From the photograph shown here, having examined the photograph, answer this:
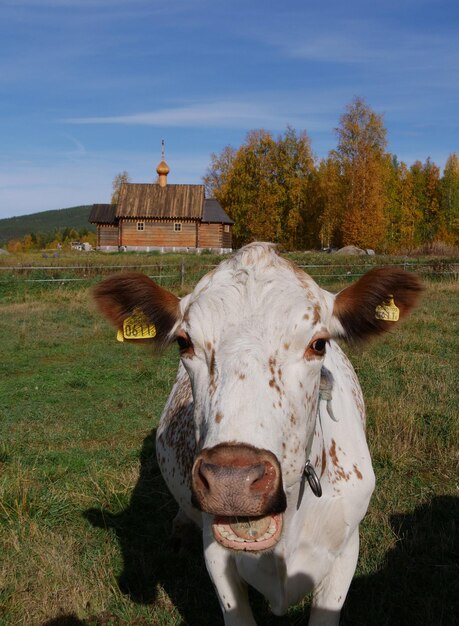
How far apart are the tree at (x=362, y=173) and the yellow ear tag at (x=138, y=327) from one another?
138 feet

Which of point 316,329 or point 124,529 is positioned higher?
point 316,329

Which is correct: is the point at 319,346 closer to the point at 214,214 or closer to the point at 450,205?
the point at 214,214

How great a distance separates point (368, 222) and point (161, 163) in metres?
23.2

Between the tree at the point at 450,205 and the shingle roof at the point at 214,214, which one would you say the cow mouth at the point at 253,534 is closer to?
the shingle roof at the point at 214,214

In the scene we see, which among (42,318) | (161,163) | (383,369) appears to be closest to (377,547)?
(383,369)

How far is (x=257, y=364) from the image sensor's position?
2.24 meters

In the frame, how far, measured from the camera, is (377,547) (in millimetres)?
4113

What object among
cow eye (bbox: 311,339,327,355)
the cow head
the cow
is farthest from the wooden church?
cow eye (bbox: 311,339,327,355)

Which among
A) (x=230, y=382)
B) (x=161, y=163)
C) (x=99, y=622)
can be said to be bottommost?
(x=99, y=622)

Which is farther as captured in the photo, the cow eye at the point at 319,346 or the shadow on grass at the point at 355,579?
the shadow on grass at the point at 355,579

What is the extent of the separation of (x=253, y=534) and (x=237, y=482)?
32 cm

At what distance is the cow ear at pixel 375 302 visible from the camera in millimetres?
2895

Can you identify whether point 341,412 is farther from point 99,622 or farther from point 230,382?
point 99,622

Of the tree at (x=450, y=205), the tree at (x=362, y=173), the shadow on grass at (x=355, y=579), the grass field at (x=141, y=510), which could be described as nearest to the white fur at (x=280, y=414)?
the shadow on grass at (x=355, y=579)
